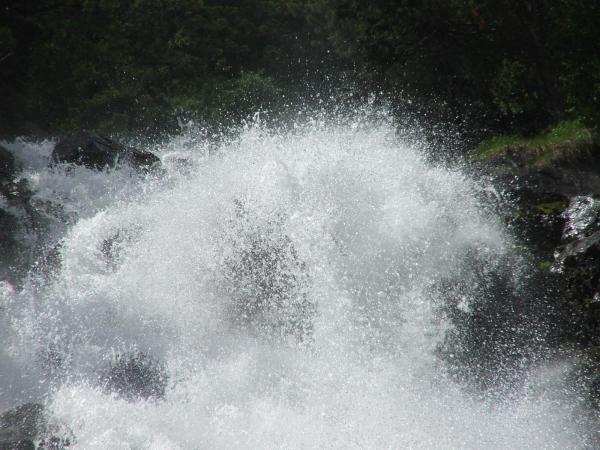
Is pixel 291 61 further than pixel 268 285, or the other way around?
pixel 291 61

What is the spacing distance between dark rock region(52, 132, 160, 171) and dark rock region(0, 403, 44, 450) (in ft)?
20.1

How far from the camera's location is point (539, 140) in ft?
42.2

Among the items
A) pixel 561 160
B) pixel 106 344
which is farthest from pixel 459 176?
pixel 106 344

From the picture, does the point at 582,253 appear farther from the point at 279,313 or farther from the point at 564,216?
the point at 279,313

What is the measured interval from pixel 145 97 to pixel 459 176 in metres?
13.7

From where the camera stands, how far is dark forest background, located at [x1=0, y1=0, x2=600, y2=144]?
13625 mm

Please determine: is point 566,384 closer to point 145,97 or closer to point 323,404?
point 323,404

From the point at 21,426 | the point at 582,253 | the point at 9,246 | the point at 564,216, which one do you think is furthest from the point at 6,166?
the point at 582,253

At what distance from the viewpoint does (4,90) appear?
19.1 meters

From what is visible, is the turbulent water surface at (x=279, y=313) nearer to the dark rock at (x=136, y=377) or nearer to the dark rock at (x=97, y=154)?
the dark rock at (x=136, y=377)

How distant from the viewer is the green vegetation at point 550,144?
11211 millimetres

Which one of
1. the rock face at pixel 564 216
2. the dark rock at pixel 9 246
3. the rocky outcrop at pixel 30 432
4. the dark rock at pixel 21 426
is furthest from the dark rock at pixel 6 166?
the rock face at pixel 564 216

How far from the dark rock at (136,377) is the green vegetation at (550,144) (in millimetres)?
7966

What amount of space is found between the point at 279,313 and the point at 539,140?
768cm
